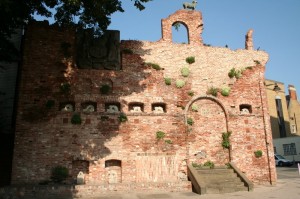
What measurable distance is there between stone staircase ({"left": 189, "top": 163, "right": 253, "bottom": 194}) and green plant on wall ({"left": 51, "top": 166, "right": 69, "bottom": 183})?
6.03 m

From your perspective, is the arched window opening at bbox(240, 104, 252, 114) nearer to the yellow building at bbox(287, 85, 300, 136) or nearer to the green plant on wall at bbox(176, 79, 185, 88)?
the green plant on wall at bbox(176, 79, 185, 88)

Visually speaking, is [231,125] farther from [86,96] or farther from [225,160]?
[86,96]

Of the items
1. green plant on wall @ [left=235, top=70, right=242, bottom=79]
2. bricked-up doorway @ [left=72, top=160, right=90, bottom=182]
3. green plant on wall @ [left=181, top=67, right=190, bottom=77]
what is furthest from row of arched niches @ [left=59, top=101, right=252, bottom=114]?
green plant on wall @ [left=235, top=70, right=242, bottom=79]

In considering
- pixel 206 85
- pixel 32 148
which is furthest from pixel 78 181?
pixel 206 85

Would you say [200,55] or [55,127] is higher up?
[200,55]

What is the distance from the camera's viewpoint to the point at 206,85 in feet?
57.4

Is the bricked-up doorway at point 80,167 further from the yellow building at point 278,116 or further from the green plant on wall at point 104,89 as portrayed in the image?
the yellow building at point 278,116

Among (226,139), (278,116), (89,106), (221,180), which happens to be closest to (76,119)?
(89,106)

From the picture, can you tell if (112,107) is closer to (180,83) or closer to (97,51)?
(97,51)

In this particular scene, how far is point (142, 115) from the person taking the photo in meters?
15.9

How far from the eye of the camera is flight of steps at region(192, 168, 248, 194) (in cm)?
1359

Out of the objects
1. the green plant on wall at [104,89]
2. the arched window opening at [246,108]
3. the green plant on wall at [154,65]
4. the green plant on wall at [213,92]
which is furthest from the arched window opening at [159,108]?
the arched window opening at [246,108]

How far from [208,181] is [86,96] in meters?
7.36

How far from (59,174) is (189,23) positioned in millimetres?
11280
